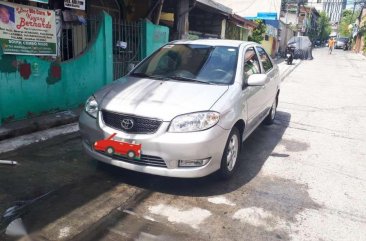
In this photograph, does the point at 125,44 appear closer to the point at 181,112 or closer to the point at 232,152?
the point at 232,152

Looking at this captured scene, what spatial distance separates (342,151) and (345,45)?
56.8 m

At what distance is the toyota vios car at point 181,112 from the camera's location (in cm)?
361

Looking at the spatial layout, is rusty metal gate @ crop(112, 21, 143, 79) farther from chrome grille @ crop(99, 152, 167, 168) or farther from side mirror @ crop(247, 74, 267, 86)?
chrome grille @ crop(99, 152, 167, 168)

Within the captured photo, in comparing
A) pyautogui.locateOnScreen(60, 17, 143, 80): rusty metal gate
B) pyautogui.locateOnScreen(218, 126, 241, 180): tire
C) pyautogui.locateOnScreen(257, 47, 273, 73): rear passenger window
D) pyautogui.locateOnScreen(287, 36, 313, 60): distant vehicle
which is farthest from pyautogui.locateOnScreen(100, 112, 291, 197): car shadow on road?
pyautogui.locateOnScreen(287, 36, 313, 60): distant vehicle

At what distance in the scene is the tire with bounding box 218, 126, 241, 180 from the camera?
4050mm

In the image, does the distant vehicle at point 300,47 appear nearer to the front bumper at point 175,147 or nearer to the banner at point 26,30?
the banner at point 26,30

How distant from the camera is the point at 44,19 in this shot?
19.1ft

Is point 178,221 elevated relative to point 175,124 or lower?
lower

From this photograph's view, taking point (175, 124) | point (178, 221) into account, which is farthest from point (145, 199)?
point (175, 124)

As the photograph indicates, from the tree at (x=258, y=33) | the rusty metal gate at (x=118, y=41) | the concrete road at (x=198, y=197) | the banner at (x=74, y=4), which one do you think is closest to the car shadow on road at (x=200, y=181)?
the concrete road at (x=198, y=197)

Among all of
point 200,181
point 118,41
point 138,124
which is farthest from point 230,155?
point 118,41

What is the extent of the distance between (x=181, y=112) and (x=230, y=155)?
3.16 ft

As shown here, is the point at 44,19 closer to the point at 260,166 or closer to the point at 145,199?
the point at 145,199

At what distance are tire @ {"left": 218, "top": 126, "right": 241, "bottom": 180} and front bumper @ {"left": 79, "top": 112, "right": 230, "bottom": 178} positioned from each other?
6.2 inches
